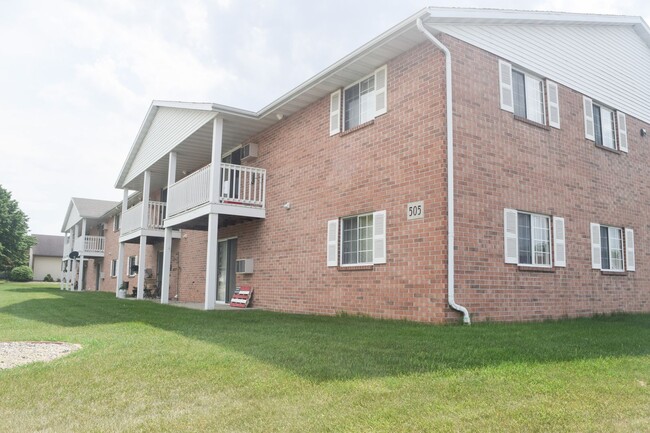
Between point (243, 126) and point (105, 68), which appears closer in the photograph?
point (105, 68)

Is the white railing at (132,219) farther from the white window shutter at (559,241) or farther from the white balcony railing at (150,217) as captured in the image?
the white window shutter at (559,241)

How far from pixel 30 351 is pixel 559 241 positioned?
981 centimetres

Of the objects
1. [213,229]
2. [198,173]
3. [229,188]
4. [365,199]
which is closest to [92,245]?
[198,173]

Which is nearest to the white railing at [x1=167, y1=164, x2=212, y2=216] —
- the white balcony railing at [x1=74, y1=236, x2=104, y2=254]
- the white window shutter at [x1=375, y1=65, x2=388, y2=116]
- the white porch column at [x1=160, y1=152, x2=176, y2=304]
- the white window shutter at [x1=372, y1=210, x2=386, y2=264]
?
the white porch column at [x1=160, y1=152, x2=176, y2=304]

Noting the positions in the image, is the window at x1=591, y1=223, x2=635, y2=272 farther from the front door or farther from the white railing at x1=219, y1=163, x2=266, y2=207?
the front door

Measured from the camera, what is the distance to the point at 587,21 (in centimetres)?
1241

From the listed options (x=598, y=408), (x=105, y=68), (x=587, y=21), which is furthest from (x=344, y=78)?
(x=598, y=408)

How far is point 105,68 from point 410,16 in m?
6.33

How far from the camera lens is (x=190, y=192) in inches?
593

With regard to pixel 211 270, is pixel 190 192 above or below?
above

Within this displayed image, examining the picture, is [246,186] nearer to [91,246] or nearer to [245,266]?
[245,266]

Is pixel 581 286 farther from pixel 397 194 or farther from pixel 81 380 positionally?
pixel 81 380

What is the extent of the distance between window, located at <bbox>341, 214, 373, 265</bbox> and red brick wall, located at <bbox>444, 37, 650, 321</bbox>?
2.22 m

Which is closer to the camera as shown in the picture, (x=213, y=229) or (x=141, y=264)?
(x=213, y=229)
